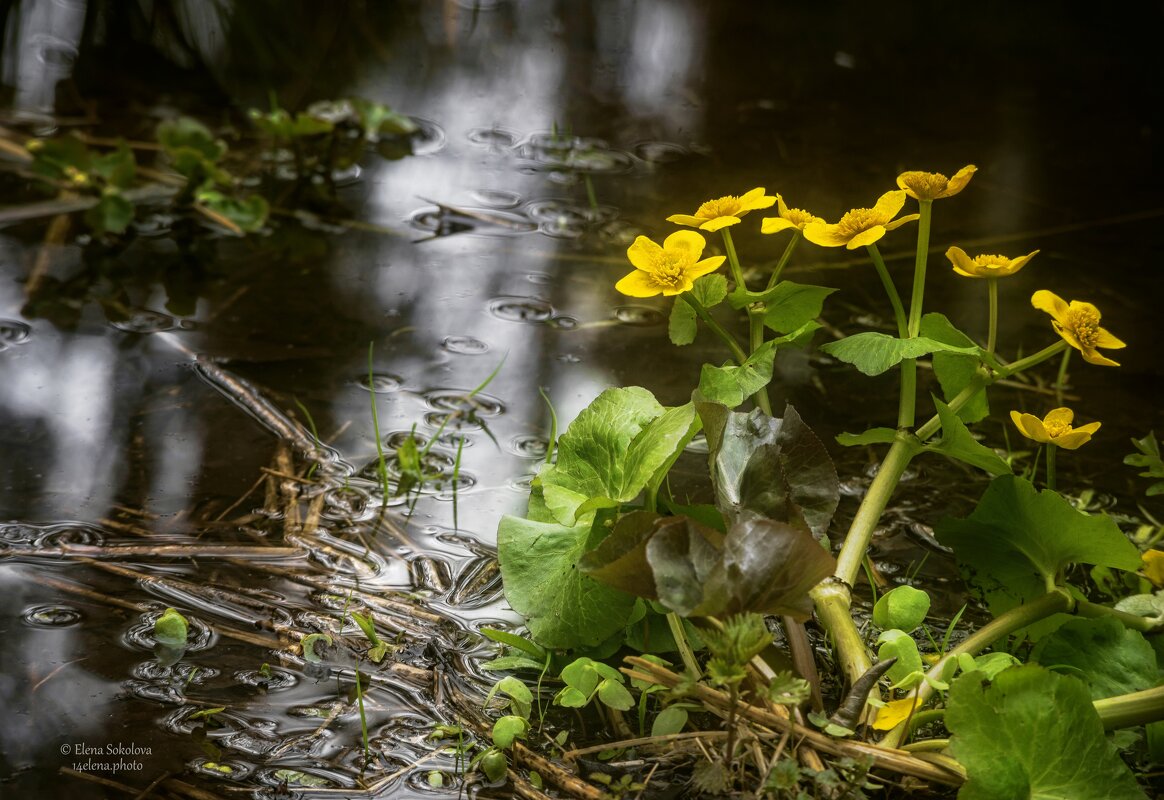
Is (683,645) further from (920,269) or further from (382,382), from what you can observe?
(382,382)

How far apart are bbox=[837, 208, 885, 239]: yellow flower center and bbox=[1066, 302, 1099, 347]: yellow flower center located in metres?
0.21

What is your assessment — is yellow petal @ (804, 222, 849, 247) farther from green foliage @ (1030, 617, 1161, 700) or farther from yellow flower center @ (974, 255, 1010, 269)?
green foliage @ (1030, 617, 1161, 700)

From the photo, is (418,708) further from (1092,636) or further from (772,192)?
(772,192)

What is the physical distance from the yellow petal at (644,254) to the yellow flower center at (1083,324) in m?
0.42

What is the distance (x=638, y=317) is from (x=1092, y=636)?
3.38 feet

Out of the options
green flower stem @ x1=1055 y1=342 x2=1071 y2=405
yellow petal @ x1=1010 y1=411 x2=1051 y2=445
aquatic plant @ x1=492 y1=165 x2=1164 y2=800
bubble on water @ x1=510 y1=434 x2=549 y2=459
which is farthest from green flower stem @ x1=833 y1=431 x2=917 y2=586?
green flower stem @ x1=1055 y1=342 x2=1071 y2=405

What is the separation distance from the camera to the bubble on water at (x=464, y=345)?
1781mm

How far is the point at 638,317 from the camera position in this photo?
1.92 meters

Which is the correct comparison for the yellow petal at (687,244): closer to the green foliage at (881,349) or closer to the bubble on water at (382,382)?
the green foliage at (881,349)

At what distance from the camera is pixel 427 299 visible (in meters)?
1.93

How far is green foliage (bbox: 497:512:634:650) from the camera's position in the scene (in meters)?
1.07

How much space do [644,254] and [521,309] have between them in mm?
809

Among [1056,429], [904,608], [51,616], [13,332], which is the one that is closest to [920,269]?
[1056,429]

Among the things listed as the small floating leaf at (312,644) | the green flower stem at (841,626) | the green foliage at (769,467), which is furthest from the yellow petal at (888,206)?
the small floating leaf at (312,644)
